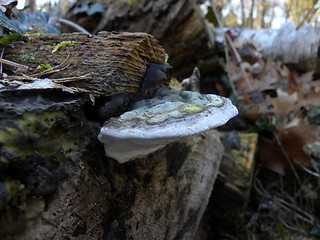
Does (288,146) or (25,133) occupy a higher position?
(25,133)

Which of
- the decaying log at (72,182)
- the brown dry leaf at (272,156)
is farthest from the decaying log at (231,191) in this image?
the decaying log at (72,182)

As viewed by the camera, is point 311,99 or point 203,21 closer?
point 311,99

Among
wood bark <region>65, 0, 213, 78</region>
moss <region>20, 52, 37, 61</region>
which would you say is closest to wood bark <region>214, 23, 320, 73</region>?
wood bark <region>65, 0, 213, 78</region>

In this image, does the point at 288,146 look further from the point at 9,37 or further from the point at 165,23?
the point at 9,37

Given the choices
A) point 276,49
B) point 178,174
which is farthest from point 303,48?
point 178,174

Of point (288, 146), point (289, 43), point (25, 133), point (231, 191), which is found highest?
point (25, 133)

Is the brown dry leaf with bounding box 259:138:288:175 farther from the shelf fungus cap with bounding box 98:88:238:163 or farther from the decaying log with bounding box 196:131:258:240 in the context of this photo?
the shelf fungus cap with bounding box 98:88:238:163

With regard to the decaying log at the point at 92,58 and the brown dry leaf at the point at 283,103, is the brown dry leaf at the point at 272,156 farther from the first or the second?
the decaying log at the point at 92,58

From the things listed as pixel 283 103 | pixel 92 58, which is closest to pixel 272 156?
pixel 283 103
